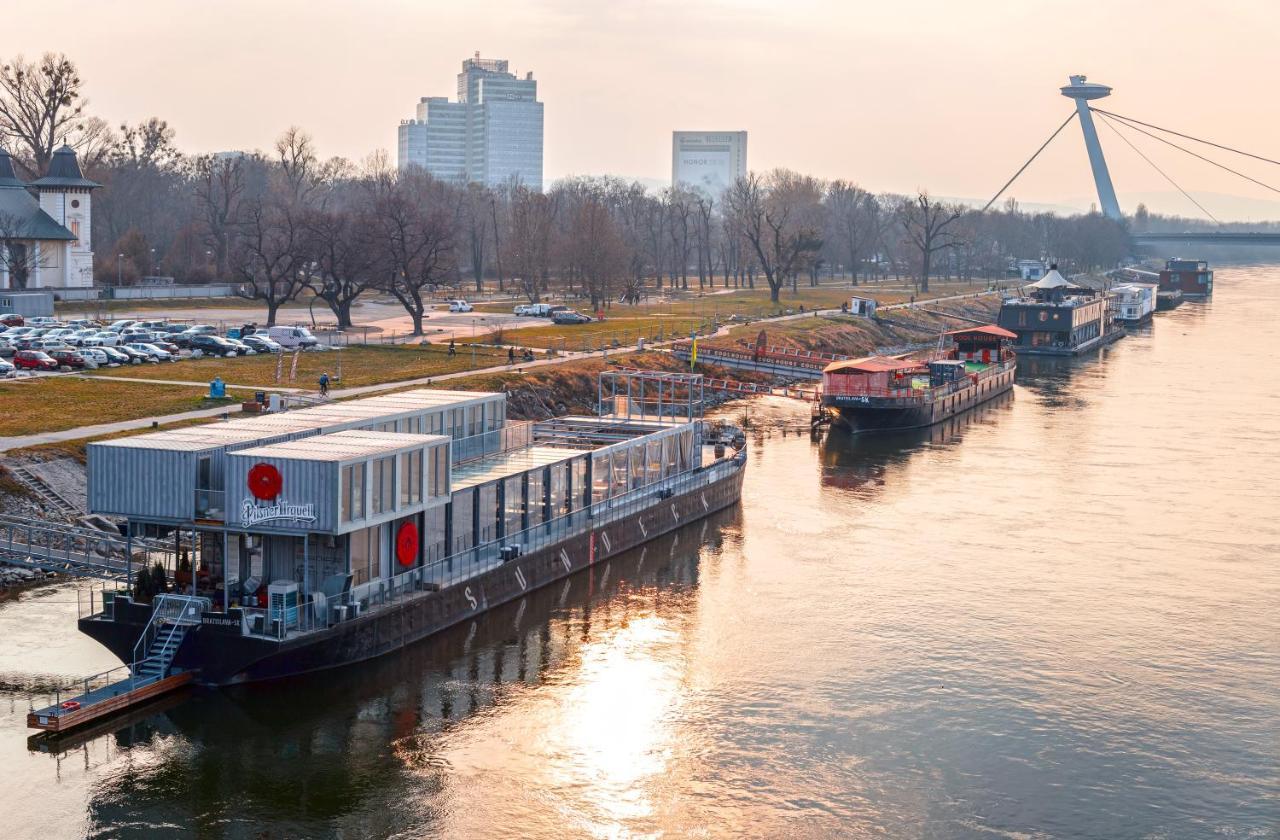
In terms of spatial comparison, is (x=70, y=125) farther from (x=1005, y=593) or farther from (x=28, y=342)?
(x=1005, y=593)

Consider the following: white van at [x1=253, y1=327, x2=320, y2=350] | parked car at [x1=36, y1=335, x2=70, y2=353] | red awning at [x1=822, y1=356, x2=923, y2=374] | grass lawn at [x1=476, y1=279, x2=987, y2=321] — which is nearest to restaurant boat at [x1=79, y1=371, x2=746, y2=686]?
parked car at [x1=36, y1=335, x2=70, y2=353]

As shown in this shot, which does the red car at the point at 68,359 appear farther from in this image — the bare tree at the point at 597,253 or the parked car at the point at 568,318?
the bare tree at the point at 597,253

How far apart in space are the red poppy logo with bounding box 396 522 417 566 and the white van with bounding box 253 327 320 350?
5760cm

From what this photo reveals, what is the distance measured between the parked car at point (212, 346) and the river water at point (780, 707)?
4404 centimetres

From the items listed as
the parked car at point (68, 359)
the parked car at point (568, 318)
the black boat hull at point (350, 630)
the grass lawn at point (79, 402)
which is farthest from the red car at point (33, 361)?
the parked car at point (568, 318)

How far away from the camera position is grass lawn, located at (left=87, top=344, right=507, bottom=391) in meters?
84.1

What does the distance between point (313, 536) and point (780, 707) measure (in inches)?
572

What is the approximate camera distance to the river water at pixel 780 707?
34.9m

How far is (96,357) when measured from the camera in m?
86.8

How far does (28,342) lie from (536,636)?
56025 mm

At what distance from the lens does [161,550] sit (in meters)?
46.4

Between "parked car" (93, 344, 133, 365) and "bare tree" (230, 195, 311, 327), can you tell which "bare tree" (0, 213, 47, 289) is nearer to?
"bare tree" (230, 195, 311, 327)

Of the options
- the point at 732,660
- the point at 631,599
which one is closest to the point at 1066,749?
the point at 732,660

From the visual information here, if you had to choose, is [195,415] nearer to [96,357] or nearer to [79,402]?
[79,402]
